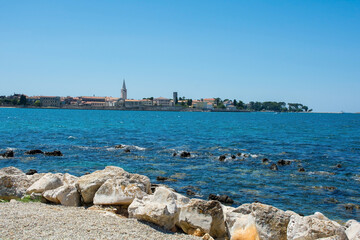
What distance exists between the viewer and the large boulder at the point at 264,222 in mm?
8938

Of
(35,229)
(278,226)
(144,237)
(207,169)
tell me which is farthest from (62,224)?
(207,169)

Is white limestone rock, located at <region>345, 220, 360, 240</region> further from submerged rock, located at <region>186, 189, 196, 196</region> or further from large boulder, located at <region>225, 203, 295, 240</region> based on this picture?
submerged rock, located at <region>186, 189, 196, 196</region>

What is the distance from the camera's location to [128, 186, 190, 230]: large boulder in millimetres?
8711

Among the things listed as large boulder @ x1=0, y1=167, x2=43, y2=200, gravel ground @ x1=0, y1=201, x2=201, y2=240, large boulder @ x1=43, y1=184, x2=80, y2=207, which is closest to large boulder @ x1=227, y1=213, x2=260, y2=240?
gravel ground @ x1=0, y1=201, x2=201, y2=240

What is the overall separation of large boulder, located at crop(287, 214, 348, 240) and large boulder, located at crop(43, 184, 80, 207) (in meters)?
6.50

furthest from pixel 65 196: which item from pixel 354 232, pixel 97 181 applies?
pixel 354 232

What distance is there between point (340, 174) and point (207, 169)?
921 cm

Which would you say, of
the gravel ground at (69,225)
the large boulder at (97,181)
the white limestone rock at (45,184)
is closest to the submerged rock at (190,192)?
the large boulder at (97,181)

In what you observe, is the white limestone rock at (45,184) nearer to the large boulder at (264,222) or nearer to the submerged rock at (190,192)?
the large boulder at (264,222)

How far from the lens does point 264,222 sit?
911cm

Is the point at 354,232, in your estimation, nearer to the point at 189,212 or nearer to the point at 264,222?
the point at 264,222

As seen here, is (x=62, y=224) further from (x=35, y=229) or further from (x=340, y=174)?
(x=340, y=174)

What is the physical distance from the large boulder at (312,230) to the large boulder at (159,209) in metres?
3.00

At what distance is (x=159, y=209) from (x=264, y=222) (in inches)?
113
